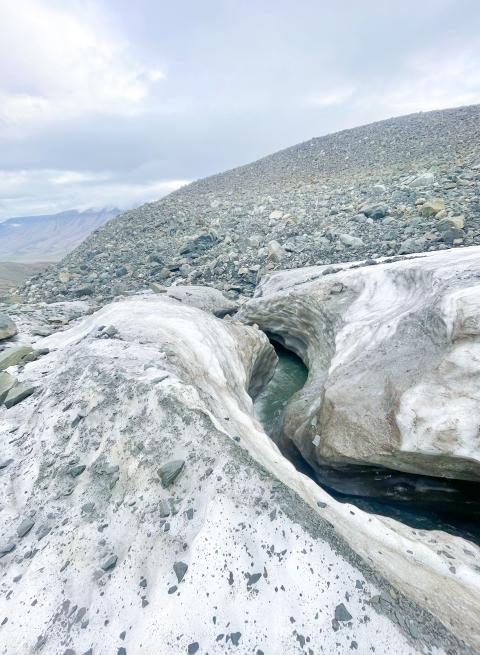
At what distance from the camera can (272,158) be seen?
90.9 ft

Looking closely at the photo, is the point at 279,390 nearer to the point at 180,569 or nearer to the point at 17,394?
the point at 17,394

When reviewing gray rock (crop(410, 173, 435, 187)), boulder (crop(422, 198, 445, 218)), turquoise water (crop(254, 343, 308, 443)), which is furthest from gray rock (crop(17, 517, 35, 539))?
gray rock (crop(410, 173, 435, 187))

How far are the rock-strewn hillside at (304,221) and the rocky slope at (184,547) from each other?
736cm

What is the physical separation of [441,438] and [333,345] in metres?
2.55

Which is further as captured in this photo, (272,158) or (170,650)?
(272,158)

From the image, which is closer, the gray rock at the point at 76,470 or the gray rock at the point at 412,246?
the gray rock at the point at 76,470

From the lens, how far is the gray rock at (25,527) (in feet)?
8.04

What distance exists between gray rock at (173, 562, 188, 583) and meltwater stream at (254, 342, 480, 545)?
2.57m

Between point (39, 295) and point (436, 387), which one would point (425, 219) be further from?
point (39, 295)

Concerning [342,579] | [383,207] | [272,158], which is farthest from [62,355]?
[272,158]

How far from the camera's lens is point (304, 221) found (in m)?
13.1

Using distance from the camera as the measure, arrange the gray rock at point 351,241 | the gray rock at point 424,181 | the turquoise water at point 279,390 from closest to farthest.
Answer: the turquoise water at point 279,390 → the gray rock at point 351,241 → the gray rock at point 424,181

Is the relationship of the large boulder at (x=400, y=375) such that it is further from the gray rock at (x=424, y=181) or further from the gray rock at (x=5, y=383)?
the gray rock at (x=424, y=181)

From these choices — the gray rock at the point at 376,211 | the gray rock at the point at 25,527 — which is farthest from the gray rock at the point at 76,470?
the gray rock at the point at 376,211
